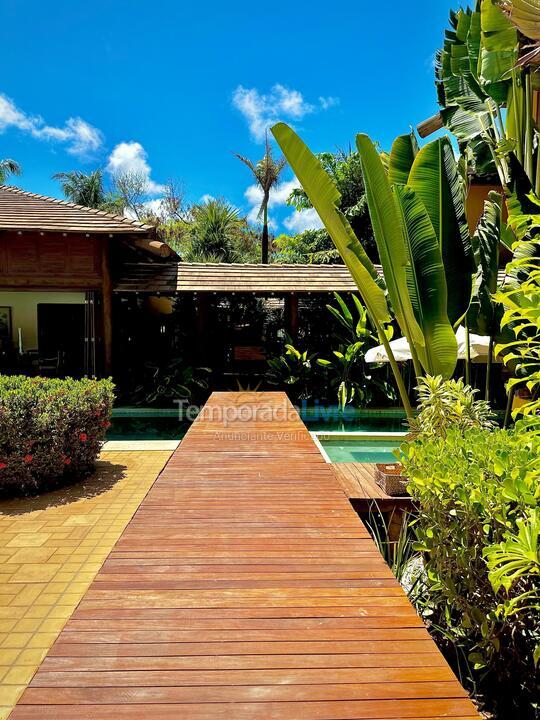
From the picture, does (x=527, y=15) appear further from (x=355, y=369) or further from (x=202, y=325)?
(x=202, y=325)

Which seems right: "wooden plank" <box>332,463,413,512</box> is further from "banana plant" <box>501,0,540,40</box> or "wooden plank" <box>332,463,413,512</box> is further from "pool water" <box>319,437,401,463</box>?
"banana plant" <box>501,0,540,40</box>

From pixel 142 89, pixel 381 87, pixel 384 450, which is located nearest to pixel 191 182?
pixel 142 89

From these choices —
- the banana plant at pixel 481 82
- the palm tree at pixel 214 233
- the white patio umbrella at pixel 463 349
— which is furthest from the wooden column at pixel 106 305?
the palm tree at pixel 214 233

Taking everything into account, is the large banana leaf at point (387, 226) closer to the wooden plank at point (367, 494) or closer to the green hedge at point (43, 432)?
the wooden plank at point (367, 494)

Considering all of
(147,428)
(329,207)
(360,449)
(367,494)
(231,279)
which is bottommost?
(360,449)

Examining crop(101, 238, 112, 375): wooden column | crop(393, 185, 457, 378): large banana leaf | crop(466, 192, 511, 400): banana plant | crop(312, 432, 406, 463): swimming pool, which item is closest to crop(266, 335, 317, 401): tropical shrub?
crop(312, 432, 406, 463): swimming pool

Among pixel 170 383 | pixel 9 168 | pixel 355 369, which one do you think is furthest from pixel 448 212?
pixel 9 168

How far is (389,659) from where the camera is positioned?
5.62 feet

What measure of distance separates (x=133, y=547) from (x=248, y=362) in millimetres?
11398

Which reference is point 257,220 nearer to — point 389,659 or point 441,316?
point 441,316

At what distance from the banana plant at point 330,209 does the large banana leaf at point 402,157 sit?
3.52ft

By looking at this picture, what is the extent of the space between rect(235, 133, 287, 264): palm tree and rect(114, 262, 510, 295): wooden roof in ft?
44.8

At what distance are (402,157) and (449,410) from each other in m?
2.73

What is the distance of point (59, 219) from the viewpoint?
11102 mm
